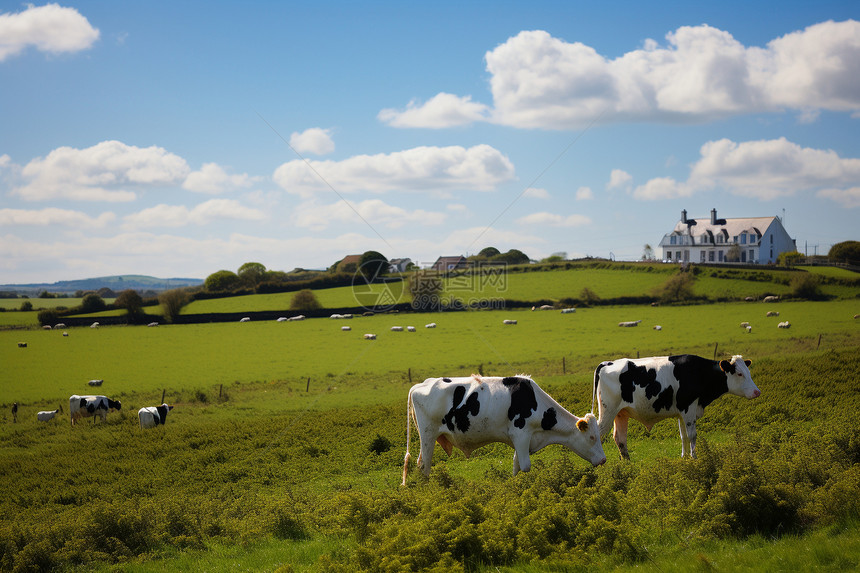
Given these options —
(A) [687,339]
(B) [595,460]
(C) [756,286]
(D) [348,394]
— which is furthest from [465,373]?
(C) [756,286]

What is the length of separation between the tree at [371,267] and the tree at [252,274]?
17389mm

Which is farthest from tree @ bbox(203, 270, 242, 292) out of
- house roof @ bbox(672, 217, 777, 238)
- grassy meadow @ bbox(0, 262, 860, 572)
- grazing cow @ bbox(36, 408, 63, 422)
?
house roof @ bbox(672, 217, 777, 238)

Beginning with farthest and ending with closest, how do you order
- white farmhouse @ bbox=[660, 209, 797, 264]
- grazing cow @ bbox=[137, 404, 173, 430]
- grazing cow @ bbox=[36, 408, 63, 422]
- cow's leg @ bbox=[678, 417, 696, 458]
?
white farmhouse @ bbox=[660, 209, 797, 264]
grazing cow @ bbox=[36, 408, 63, 422]
grazing cow @ bbox=[137, 404, 173, 430]
cow's leg @ bbox=[678, 417, 696, 458]

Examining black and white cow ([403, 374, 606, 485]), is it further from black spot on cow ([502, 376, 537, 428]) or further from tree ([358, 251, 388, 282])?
tree ([358, 251, 388, 282])

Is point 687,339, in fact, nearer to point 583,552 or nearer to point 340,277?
point 583,552

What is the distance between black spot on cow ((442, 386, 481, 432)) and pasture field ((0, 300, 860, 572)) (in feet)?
3.82

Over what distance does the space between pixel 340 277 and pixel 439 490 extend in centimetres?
9262

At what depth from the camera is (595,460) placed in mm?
13273

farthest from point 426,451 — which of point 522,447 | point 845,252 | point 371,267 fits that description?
point 845,252

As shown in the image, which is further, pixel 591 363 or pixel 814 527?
pixel 591 363

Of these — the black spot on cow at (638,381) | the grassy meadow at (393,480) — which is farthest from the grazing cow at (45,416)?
the black spot on cow at (638,381)

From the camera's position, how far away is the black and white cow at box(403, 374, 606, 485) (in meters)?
13.0

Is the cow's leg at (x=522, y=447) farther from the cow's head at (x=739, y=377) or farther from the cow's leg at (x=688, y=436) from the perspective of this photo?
the cow's head at (x=739, y=377)

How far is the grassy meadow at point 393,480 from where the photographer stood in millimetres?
8531
